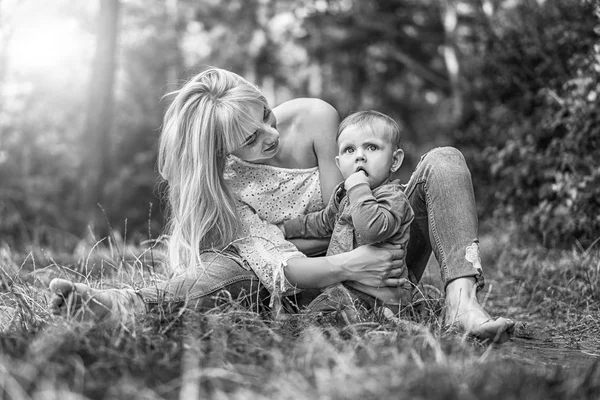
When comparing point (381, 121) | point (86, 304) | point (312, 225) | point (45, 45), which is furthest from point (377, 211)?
point (45, 45)

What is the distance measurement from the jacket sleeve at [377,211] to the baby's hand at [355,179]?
16mm

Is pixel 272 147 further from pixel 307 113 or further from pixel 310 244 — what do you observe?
pixel 310 244

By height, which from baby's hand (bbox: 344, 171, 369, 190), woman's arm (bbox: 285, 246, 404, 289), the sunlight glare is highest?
the sunlight glare

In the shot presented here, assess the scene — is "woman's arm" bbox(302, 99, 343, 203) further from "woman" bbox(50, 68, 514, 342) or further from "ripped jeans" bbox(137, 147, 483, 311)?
"ripped jeans" bbox(137, 147, 483, 311)

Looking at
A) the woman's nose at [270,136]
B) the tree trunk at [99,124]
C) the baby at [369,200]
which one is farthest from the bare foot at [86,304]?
the tree trunk at [99,124]

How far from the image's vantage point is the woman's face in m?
2.82

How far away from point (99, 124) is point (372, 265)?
21.4 ft

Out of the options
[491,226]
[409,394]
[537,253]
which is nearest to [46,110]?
[491,226]

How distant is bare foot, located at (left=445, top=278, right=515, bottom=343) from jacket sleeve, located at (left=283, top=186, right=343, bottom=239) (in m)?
0.57

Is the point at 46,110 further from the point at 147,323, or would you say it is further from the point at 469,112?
the point at 147,323

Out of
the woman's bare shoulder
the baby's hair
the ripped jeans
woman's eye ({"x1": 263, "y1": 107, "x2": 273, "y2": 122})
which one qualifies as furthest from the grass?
the woman's bare shoulder

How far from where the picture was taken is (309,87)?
19.8 metres

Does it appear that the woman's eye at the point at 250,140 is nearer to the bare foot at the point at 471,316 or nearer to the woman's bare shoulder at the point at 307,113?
the woman's bare shoulder at the point at 307,113

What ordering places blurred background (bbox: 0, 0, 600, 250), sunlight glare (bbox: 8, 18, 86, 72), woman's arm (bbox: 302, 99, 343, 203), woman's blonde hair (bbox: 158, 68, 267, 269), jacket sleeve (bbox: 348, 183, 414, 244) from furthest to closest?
sunlight glare (bbox: 8, 18, 86, 72) < blurred background (bbox: 0, 0, 600, 250) < woman's arm (bbox: 302, 99, 343, 203) < woman's blonde hair (bbox: 158, 68, 267, 269) < jacket sleeve (bbox: 348, 183, 414, 244)
